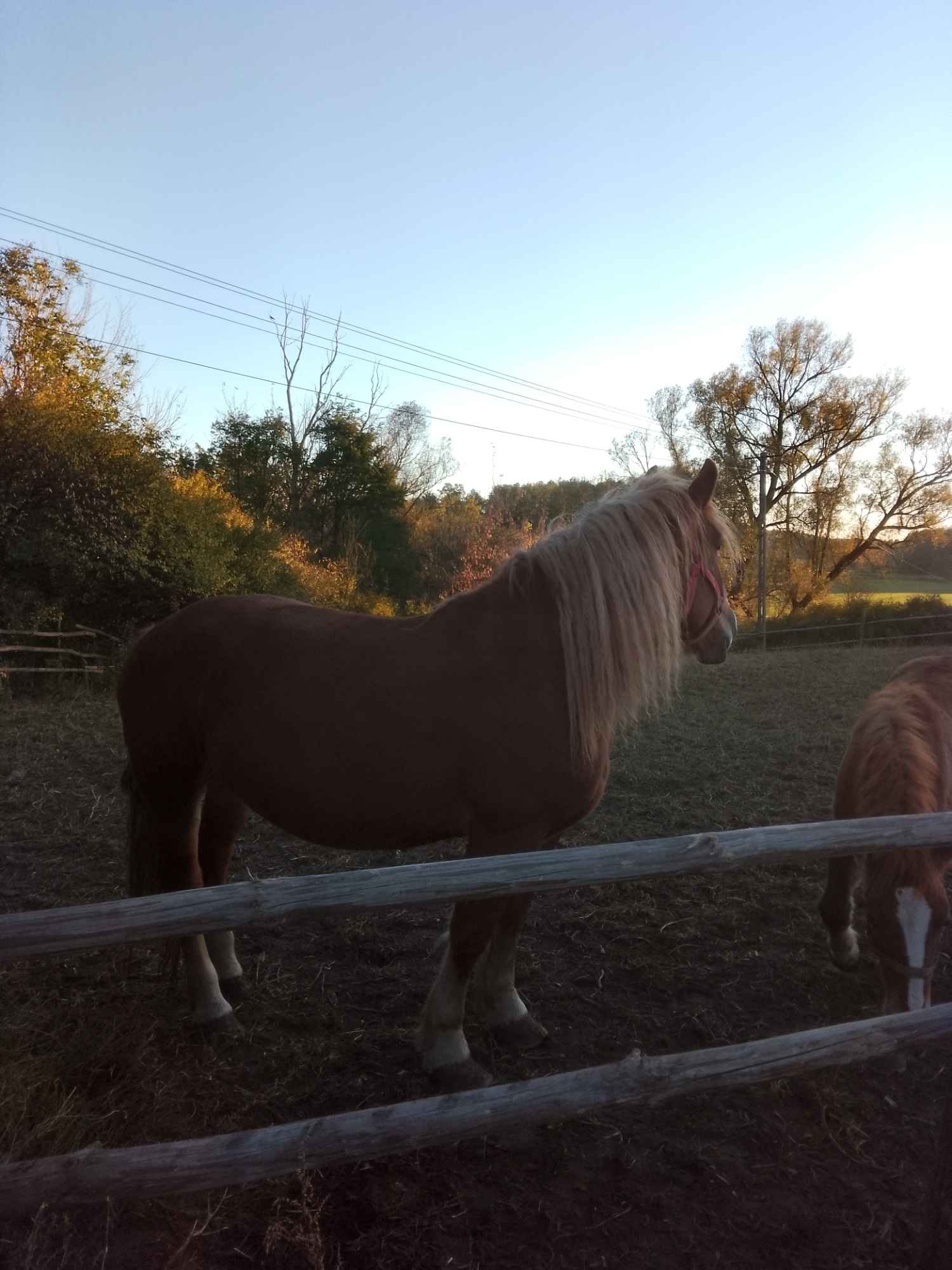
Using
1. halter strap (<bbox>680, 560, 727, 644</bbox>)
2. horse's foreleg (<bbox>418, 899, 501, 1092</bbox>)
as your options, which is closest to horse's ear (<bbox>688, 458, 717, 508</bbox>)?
halter strap (<bbox>680, 560, 727, 644</bbox>)

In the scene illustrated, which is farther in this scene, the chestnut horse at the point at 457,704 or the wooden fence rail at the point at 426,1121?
the chestnut horse at the point at 457,704

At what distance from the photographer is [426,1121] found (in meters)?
1.75

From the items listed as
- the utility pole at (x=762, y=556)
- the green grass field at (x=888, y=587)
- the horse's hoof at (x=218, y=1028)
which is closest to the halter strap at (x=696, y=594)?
the horse's hoof at (x=218, y=1028)

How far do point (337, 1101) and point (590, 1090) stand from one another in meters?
1.23

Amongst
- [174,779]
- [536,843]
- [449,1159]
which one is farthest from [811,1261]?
[174,779]

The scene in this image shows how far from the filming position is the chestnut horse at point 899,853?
2742 mm

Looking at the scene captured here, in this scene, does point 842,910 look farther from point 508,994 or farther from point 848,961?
point 508,994

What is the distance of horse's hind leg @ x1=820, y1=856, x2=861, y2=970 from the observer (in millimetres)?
3547

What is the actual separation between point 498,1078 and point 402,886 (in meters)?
1.56

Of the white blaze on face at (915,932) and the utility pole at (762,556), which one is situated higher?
the utility pole at (762,556)

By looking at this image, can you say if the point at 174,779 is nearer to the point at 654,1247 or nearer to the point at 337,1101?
the point at 337,1101

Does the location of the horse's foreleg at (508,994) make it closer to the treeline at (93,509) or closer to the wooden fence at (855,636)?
the treeline at (93,509)

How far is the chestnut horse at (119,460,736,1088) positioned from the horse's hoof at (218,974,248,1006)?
0.75ft

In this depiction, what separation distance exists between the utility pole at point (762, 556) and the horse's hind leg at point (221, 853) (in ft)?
76.3
